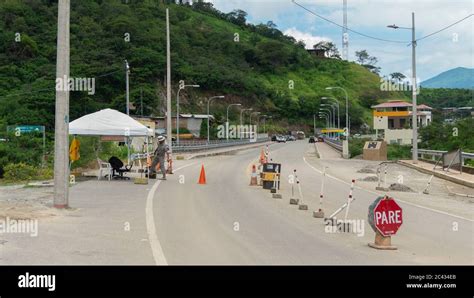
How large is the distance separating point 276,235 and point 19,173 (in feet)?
55.7

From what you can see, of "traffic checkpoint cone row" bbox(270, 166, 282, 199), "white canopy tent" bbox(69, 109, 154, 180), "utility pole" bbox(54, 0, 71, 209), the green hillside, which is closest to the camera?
"utility pole" bbox(54, 0, 71, 209)

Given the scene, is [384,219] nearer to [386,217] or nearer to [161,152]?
[386,217]

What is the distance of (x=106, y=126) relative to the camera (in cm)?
2502

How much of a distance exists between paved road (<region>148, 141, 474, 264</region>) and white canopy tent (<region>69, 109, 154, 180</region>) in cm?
541

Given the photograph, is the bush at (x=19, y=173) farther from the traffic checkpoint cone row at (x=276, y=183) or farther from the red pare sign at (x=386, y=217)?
the red pare sign at (x=386, y=217)

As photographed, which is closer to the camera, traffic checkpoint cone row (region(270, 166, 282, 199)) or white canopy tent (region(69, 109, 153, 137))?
traffic checkpoint cone row (region(270, 166, 282, 199))

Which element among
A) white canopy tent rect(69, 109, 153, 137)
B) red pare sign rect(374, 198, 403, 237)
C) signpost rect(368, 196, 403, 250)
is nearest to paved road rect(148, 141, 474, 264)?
signpost rect(368, 196, 403, 250)

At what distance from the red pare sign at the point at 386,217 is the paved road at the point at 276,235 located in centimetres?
41

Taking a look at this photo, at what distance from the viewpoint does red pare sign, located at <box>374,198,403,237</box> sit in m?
10.8

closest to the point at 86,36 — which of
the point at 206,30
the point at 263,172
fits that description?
the point at 206,30

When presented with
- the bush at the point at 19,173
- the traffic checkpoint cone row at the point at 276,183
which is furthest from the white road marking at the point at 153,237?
the bush at the point at 19,173

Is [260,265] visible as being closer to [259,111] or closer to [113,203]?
[113,203]

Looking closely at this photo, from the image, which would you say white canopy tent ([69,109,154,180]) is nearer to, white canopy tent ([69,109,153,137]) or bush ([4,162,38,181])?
white canopy tent ([69,109,153,137])
